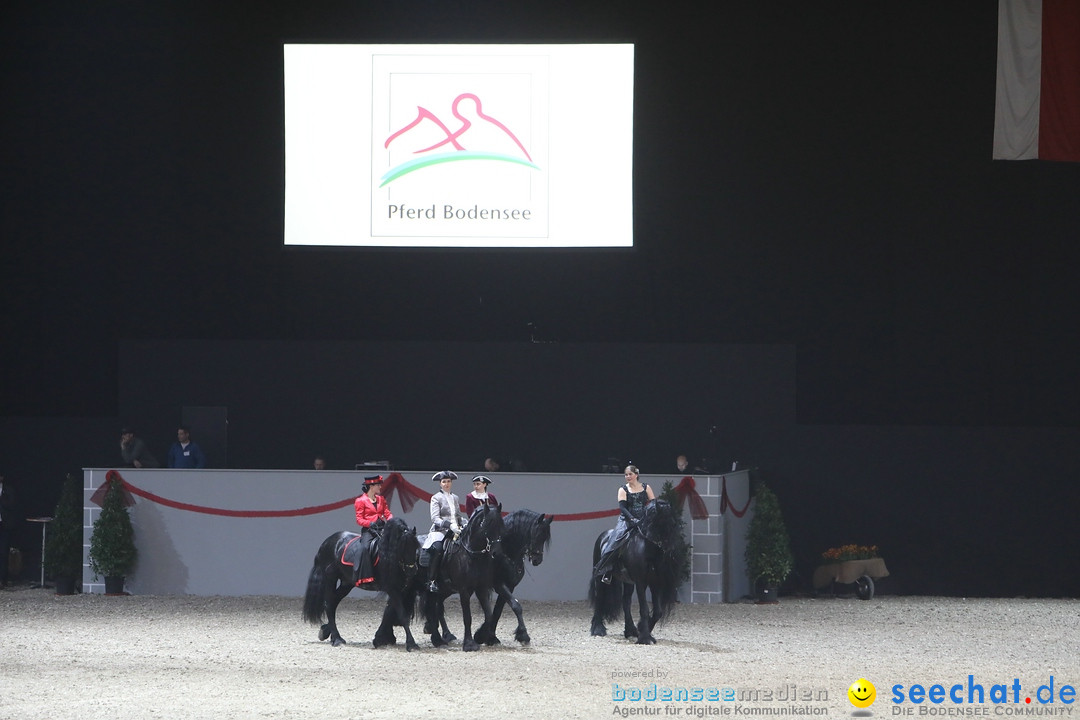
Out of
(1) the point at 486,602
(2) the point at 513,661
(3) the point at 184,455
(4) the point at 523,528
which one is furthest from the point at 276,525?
(2) the point at 513,661

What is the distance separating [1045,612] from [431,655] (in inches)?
262

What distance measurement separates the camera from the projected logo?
14625mm

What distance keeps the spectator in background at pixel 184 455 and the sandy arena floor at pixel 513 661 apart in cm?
165

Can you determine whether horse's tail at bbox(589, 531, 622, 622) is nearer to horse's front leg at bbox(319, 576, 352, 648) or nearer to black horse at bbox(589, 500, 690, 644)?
black horse at bbox(589, 500, 690, 644)

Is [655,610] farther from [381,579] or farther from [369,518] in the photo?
[369,518]

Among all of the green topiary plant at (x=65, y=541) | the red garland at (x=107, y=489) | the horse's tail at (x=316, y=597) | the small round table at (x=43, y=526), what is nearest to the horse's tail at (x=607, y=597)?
the horse's tail at (x=316, y=597)

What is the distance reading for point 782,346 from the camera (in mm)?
14844

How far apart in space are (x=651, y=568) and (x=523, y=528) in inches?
49.0

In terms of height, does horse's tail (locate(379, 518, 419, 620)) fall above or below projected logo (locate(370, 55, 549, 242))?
below

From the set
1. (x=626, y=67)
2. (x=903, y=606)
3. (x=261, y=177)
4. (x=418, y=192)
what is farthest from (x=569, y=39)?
(x=903, y=606)

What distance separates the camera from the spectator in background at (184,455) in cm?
1480

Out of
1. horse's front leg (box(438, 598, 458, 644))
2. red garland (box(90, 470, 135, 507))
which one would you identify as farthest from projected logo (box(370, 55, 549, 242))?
horse's front leg (box(438, 598, 458, 644))

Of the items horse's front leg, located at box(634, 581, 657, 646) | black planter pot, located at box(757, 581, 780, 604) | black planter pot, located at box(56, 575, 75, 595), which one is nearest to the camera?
horse's front leg, located at box(634, 581, 657, 646)

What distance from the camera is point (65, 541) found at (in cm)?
1401
